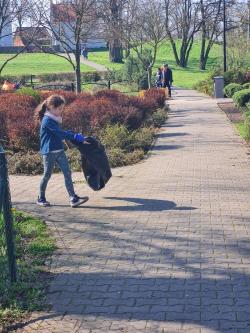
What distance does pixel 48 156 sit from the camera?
28.4ft

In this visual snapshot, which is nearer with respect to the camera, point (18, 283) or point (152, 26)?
point (18, 283)

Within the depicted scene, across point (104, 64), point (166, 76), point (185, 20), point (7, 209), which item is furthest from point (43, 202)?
point (104, 64)

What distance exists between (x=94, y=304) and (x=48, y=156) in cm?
406

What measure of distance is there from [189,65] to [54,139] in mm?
61052

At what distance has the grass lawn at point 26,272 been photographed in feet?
15.8

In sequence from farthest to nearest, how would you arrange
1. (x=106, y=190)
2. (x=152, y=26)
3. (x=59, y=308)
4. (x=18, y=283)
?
(x=152, y=26) → (x=106, y=190) → (x=18, y=283) → (x=59, y=308)

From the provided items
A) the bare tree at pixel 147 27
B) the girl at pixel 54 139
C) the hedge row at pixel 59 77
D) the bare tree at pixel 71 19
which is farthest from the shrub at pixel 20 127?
the hedge row at pixel 59 77

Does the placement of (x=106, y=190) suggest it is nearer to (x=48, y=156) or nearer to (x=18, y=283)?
(x=48, y=156)

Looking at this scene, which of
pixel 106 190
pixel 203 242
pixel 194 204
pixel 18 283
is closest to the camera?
pixel 18 283

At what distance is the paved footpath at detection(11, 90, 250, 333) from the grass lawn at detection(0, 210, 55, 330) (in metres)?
0.12

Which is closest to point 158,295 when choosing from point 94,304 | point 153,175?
point 94,304

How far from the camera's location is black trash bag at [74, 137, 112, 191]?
8789mm

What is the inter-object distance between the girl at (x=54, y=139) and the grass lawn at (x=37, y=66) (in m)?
45.7

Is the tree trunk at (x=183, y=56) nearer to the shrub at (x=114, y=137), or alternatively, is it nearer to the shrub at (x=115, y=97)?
the shrub at (x=115, y=97)
